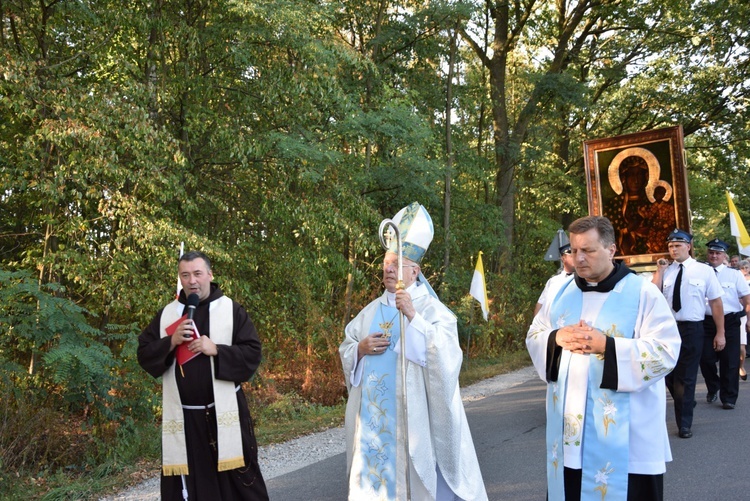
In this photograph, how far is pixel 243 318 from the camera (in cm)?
495

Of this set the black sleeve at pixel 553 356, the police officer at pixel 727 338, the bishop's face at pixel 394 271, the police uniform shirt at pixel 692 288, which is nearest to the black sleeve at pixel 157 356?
the bishop's face at pixel 394 271

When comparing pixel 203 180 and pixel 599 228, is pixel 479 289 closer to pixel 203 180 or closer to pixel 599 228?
pixel 203 180

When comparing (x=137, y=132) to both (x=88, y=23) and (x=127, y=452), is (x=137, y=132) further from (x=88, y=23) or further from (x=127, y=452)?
(x=127, y=452)

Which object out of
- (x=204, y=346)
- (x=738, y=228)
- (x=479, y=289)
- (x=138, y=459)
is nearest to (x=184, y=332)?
(x=204, y=346)

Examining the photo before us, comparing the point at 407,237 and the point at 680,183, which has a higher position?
the point at 680,183

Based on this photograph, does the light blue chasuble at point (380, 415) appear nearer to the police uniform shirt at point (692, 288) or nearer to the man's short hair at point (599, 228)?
the man's short hair at point (599, 228)

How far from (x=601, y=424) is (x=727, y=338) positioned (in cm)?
704

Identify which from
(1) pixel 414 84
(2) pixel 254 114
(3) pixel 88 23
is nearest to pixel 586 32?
(1) pixel 414 84

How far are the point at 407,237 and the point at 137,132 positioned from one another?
5.14 m

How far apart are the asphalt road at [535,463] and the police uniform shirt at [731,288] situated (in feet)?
4.33

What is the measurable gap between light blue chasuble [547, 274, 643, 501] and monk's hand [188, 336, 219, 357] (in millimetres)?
2068

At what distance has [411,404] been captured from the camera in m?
4.77

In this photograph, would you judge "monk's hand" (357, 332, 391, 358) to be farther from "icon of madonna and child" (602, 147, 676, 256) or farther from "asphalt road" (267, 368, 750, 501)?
"icon of madonna and child" (602, 147, 676, 256)

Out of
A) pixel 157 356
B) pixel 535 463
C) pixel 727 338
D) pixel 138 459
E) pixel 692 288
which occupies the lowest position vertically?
pixel 535 463
